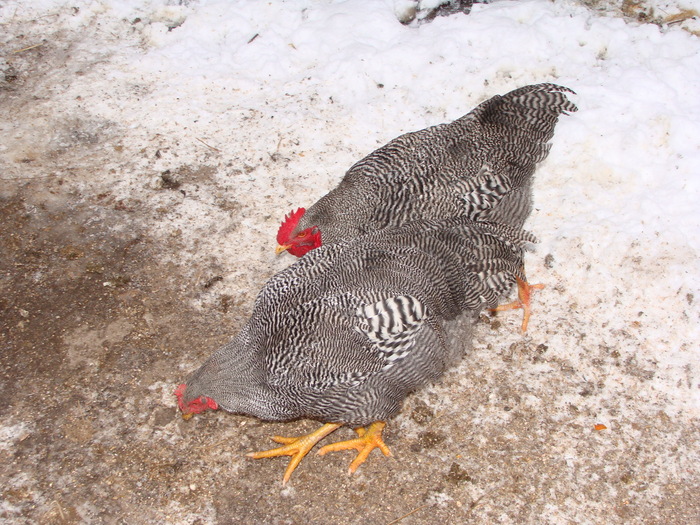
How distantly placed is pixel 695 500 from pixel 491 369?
1.62 meters

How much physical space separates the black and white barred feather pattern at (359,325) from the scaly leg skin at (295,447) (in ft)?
1.04

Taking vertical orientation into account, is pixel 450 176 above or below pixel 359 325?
above

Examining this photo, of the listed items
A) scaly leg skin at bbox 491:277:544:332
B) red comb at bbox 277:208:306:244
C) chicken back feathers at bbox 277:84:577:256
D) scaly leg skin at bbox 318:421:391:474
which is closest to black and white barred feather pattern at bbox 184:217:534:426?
scaly leg skin at bbox 318:421:391:474

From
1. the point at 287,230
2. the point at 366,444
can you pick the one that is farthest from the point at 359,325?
the point at 287,230

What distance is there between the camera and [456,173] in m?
4.83

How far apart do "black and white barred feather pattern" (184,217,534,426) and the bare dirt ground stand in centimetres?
50

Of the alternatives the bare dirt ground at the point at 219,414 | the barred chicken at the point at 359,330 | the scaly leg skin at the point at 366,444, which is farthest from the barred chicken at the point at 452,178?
the scaly leg skin at the point at 366,444

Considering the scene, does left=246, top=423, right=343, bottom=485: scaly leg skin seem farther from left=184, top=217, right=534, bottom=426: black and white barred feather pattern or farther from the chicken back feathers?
the chicken back feathers

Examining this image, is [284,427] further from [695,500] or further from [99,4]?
[99,4]

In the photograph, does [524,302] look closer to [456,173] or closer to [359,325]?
[456,173]

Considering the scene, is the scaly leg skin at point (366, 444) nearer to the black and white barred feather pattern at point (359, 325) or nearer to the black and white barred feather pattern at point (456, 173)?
the black and white barred feather pattern at point (359, 325)

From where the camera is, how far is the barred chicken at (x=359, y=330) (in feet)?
12.4

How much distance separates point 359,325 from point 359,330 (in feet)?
0.11

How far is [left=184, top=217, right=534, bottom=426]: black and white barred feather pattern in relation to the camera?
3770 mm
